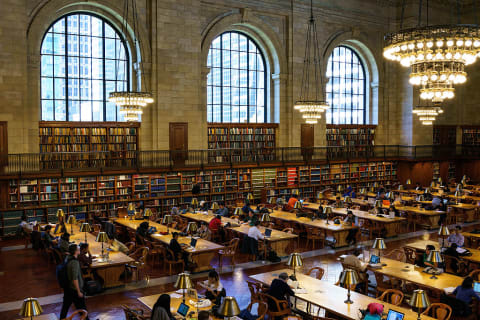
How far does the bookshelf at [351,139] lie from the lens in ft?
74.3

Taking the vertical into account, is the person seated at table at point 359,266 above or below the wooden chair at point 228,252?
above

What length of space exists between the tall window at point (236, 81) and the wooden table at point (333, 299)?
12.9 metres

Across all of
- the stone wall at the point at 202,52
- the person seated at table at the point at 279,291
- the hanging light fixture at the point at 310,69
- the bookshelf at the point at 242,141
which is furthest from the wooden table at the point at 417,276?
the hanging light fixture at the point at 310,69

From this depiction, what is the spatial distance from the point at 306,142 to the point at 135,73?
835cm

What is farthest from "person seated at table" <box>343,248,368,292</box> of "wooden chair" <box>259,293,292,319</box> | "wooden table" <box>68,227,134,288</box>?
"wooden table" <box>68,227,134,288</box>

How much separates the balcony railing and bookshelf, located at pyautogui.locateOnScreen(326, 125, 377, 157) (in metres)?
0.06

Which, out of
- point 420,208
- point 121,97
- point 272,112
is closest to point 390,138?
point 272,112

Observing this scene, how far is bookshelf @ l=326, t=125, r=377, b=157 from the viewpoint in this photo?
22641 mm

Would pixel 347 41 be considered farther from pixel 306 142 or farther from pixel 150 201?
pixel 150 201

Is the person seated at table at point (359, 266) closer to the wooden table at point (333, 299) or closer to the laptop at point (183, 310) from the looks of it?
the wooden table at point (333, 299)

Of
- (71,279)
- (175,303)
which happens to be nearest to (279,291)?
(175,303)

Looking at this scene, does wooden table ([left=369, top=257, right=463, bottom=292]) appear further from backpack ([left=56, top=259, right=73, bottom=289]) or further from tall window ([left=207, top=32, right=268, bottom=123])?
tall window ([left=207, top=32, right=268, bottom=123])

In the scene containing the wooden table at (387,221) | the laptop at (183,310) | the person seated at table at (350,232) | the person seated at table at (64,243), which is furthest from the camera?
the wooden table at (387,221)

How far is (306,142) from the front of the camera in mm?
21359
